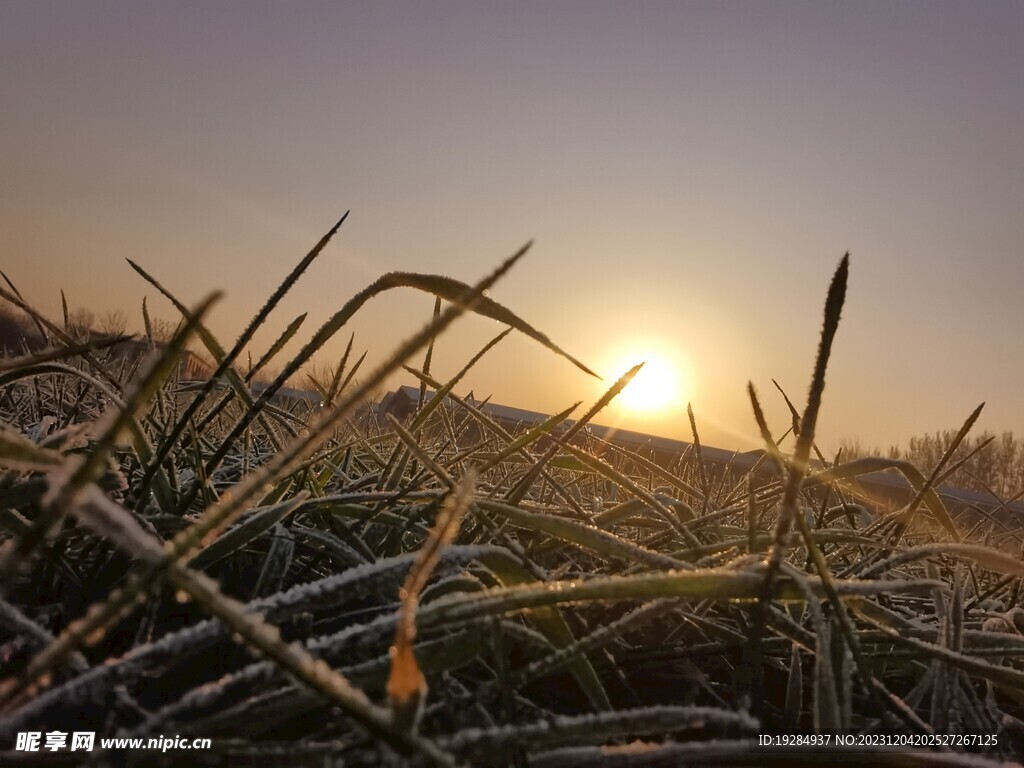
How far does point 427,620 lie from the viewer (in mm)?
445

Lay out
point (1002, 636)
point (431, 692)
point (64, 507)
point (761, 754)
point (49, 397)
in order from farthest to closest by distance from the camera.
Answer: point (49, 397), point (1002, 636), point (431, 692), point (761, 754), point (64, 507)

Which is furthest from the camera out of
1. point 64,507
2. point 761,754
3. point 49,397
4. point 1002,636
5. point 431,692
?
point 49,397

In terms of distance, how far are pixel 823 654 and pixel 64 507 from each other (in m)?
0.42

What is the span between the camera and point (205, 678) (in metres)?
0.55

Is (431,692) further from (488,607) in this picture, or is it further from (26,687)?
(26,687)

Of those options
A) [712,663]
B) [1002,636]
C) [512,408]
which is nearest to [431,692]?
[712,663]

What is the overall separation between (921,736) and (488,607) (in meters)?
0.34

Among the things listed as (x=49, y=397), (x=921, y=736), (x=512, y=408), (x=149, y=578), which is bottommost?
(x=921, y=736)

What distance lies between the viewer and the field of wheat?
31 centimetres

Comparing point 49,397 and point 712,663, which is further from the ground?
point 49,397

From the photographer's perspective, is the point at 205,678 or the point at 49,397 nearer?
the point at 205,678

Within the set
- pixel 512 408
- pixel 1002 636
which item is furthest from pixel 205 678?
pixel 512 408

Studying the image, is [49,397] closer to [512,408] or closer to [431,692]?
[431,692]

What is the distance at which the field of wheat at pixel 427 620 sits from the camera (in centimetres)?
31
